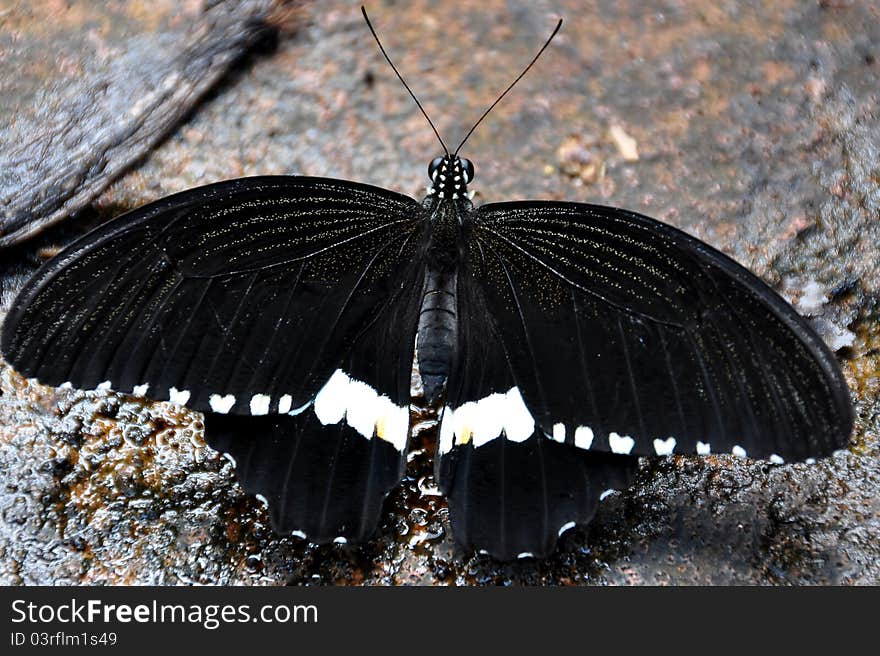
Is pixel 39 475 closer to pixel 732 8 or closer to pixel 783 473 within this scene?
pixel 783 473

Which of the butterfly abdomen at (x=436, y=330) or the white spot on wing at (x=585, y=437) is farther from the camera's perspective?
the butterfly abdomen at (x=436, y=330)

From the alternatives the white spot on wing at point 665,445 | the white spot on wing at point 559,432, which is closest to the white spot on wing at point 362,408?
the white spot on wing at point 559,432

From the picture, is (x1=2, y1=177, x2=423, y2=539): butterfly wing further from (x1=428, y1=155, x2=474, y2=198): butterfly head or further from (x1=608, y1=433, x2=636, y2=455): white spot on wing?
(x1=608, y1=433, x2=636, y2=455): white spot on wing

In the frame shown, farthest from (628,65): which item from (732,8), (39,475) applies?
(39,475)

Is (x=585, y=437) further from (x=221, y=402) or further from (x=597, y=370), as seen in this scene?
(x=221, y=402)

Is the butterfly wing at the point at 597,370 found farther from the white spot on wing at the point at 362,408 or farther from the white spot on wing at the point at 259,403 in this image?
the white spot on wing at the point at 259,403
